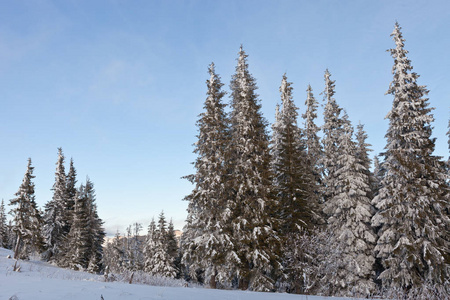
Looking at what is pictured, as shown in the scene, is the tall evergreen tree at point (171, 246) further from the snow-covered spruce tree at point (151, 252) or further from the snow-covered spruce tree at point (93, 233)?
the snow-covered spruce tree at point (93, 233)

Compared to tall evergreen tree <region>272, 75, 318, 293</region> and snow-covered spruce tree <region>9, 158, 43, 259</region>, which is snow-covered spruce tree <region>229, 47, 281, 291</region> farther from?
snow-covered spruce tree <region>9, 158, 43, 259</region>

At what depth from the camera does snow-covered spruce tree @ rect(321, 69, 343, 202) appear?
96.1ft

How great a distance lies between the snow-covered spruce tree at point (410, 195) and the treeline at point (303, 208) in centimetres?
8

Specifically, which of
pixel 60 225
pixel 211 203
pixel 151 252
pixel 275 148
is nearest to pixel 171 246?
pixel 151 252


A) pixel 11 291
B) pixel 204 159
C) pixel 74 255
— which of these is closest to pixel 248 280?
pixel 204 159

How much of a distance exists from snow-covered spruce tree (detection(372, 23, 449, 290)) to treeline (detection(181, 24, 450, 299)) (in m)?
0.08

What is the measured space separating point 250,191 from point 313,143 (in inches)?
566

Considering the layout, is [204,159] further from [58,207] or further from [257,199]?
[58,207]

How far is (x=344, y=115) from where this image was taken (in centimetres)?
3050

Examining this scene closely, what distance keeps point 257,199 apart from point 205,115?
792cm

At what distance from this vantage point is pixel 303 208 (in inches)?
971

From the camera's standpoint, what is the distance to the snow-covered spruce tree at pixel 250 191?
20469mm

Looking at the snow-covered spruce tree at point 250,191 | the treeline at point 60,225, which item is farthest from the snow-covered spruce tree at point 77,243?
the snow-covered spruce tree at point 250,191

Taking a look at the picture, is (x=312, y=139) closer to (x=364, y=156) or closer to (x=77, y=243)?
(x=364, y=156)
